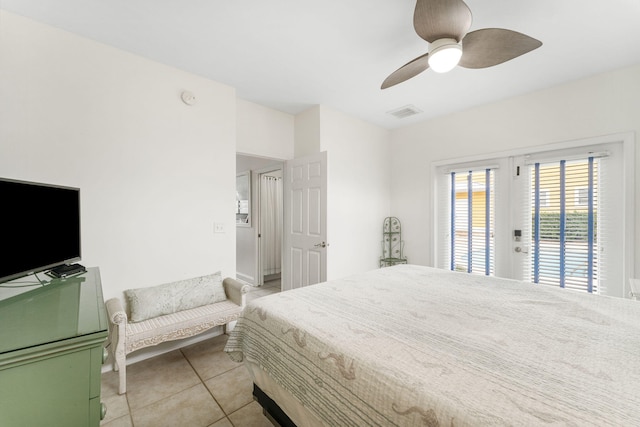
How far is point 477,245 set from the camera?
3.47m

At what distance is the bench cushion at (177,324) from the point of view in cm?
197

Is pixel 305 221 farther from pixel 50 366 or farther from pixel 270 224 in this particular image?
pixel 50 366

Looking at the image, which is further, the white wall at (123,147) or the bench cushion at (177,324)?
the bench cushion at (177,324)

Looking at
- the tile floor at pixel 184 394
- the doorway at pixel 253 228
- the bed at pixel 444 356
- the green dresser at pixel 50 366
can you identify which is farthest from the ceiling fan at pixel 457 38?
the doorway at pixel 253 228

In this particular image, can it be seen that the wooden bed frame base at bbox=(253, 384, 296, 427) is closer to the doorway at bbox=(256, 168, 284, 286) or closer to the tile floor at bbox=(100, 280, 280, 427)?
the tile floor at bbox=(100, 280, 280, 427)

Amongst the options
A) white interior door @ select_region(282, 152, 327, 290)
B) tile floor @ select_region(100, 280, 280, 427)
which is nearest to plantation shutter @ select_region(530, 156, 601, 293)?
white interior door @ select_region(282, 152, 327, 290)

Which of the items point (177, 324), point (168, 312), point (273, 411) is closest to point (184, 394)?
point (177, 324)

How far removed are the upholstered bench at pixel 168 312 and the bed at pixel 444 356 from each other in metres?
0.86

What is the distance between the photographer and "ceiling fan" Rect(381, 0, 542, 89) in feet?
4.59

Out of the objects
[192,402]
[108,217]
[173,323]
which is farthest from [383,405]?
[108,217]

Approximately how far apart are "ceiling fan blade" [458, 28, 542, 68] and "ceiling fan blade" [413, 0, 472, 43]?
128 mm

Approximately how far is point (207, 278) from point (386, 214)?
A: 9.20ft

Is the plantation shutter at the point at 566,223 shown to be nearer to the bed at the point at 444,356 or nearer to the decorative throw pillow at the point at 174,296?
the bed at the point at 444,356

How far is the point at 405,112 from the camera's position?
354 centimetres
